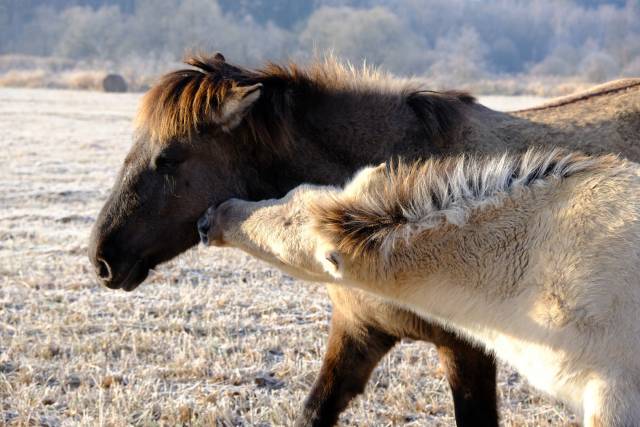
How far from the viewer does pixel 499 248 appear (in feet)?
10.5

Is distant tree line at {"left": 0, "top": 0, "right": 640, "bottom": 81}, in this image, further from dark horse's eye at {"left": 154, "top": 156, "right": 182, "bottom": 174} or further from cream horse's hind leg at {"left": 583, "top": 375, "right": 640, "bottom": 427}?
cream horse's hind leg at {"left": 583, "top": 375, "right": 640, "bottom": 427}

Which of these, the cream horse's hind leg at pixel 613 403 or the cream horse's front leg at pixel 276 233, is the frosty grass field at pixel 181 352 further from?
the cream horse's hind leg at pixel 613 403

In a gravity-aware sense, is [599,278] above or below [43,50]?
above

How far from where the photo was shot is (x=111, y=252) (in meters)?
3.94

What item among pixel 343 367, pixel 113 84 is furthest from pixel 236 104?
pixel 113 84

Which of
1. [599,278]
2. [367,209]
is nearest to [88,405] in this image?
[367,209]

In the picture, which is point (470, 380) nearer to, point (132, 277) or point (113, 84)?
point (132, 277)

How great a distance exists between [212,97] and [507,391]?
2852 mm

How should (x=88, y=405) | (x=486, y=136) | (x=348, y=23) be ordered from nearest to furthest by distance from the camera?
A: (x=486, y=136) → (x=88, y=405) → (x=348, y=23)

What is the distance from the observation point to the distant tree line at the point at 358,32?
246 feet

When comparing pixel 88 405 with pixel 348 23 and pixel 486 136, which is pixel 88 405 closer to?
pixel 486 136

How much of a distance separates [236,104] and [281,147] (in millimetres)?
322

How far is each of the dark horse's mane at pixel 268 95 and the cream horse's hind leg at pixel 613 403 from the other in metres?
1.58

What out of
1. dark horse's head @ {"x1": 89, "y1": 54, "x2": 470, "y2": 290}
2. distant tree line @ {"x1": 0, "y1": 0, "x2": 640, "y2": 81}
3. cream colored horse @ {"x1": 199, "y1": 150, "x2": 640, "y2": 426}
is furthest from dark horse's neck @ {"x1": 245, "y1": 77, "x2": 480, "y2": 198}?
distant tree line @ {"x1": 0, "y1": 0, "x2": 640, "y2": 81}
